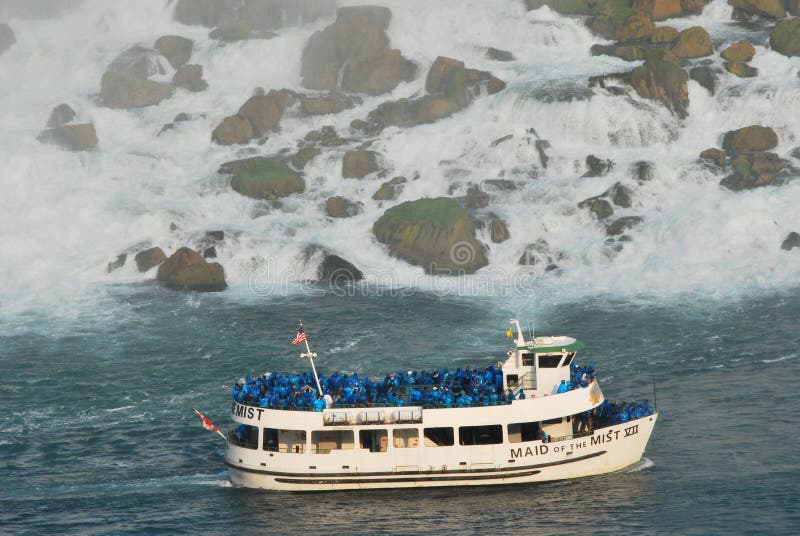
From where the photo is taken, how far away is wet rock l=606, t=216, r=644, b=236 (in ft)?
304

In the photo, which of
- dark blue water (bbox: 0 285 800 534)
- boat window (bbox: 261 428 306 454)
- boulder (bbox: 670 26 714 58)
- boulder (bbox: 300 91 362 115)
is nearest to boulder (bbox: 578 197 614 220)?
dark blue water (bbox: 0 285 800 534)

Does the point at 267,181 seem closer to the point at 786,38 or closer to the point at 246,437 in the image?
the point at 786,38

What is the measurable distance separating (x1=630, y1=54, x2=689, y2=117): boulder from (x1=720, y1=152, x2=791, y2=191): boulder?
8271mm

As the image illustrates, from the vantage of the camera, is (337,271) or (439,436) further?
(337,271)

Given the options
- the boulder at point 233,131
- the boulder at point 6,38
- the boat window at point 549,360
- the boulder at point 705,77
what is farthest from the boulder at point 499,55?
the boat window at point 549,360

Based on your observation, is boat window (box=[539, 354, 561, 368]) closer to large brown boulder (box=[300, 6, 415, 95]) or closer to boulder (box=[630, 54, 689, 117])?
boulder (box=[630, 54, 689, 117])

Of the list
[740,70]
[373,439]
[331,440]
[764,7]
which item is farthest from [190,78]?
[373,439]

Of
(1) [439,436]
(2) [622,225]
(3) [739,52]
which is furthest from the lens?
(3) [739,52]

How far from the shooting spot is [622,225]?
92812 mm

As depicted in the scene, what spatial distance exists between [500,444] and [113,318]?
123 ft

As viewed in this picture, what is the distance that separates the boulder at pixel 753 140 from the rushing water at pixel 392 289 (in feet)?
3.67

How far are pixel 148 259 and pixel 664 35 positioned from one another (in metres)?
50.8

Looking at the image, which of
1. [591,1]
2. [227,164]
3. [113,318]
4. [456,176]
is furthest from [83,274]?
[591,1]

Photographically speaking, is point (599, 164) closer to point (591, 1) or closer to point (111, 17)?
point (591, 1)
